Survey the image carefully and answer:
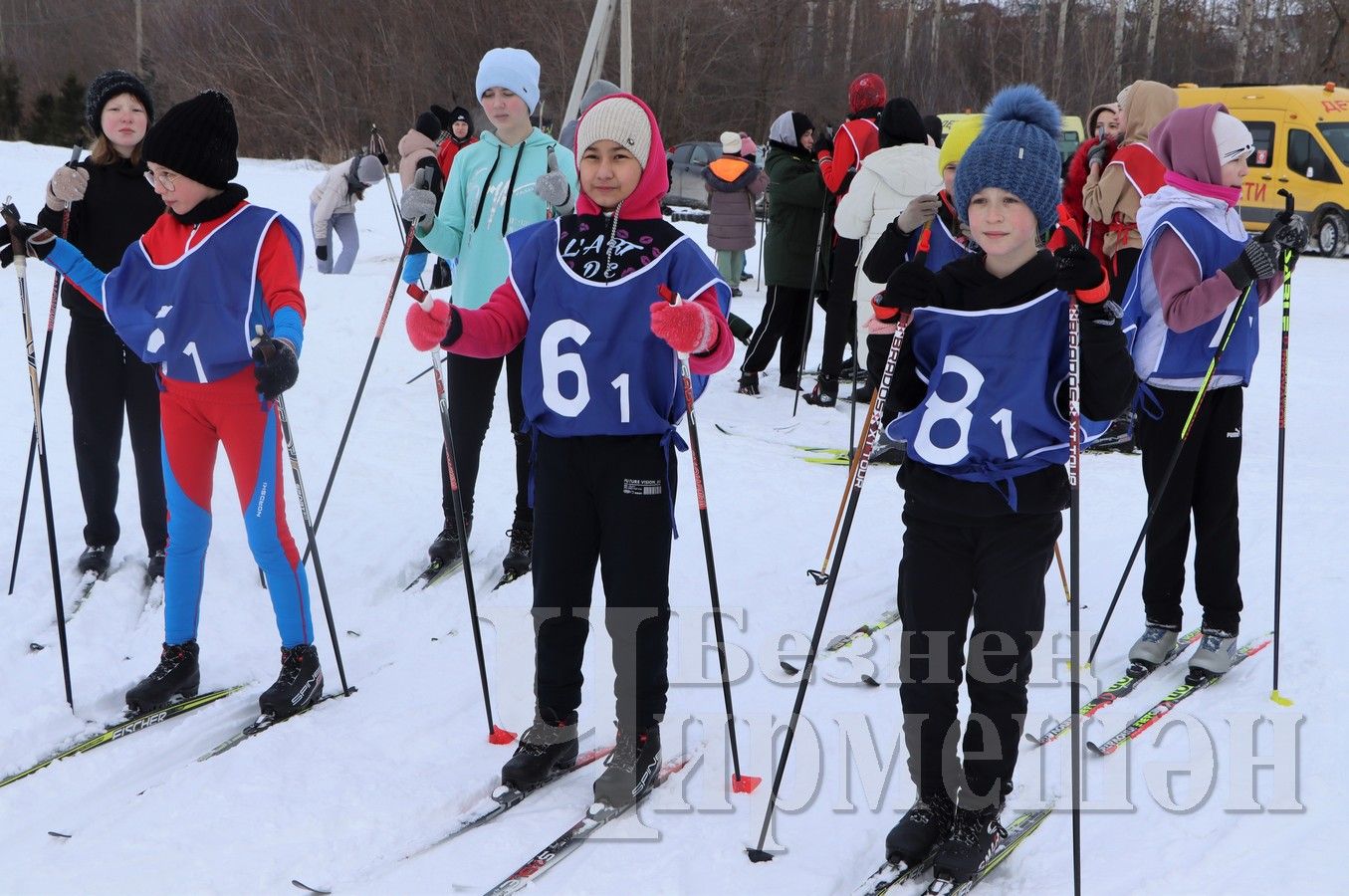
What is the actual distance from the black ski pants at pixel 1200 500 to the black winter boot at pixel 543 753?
1968 millimetres

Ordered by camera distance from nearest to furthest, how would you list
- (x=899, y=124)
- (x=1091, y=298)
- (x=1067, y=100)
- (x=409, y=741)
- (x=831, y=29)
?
(x=1091, y=298) → (x=409, y=741) → (x=899, y=124) → (x=1067, y=100) → (x=831, y=29)

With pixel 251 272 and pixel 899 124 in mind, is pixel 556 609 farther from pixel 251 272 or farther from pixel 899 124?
pixel 899 124

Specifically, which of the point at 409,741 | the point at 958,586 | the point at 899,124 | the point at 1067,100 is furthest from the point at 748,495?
the point at 1067,100

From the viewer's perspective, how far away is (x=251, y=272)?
3.29 m

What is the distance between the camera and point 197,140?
320 cm

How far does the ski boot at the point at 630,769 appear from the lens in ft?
9.53

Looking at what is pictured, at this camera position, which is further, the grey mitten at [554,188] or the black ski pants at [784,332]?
the black ski pants at [784,332]

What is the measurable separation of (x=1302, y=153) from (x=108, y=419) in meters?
15.2

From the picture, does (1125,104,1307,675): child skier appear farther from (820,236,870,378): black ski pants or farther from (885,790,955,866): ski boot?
(820,236,870,378): black ski pants

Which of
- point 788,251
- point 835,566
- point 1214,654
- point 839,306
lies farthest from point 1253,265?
point 788,251

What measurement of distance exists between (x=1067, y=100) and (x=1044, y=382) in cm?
2887

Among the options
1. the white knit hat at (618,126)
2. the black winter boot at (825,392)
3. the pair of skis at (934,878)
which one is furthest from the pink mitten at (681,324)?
the black winter boot at (825,392)

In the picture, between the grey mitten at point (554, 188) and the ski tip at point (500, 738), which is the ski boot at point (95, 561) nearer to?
the ski tip at point (500, 738)

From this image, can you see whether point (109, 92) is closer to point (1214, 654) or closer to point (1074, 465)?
point (1074, 465)
